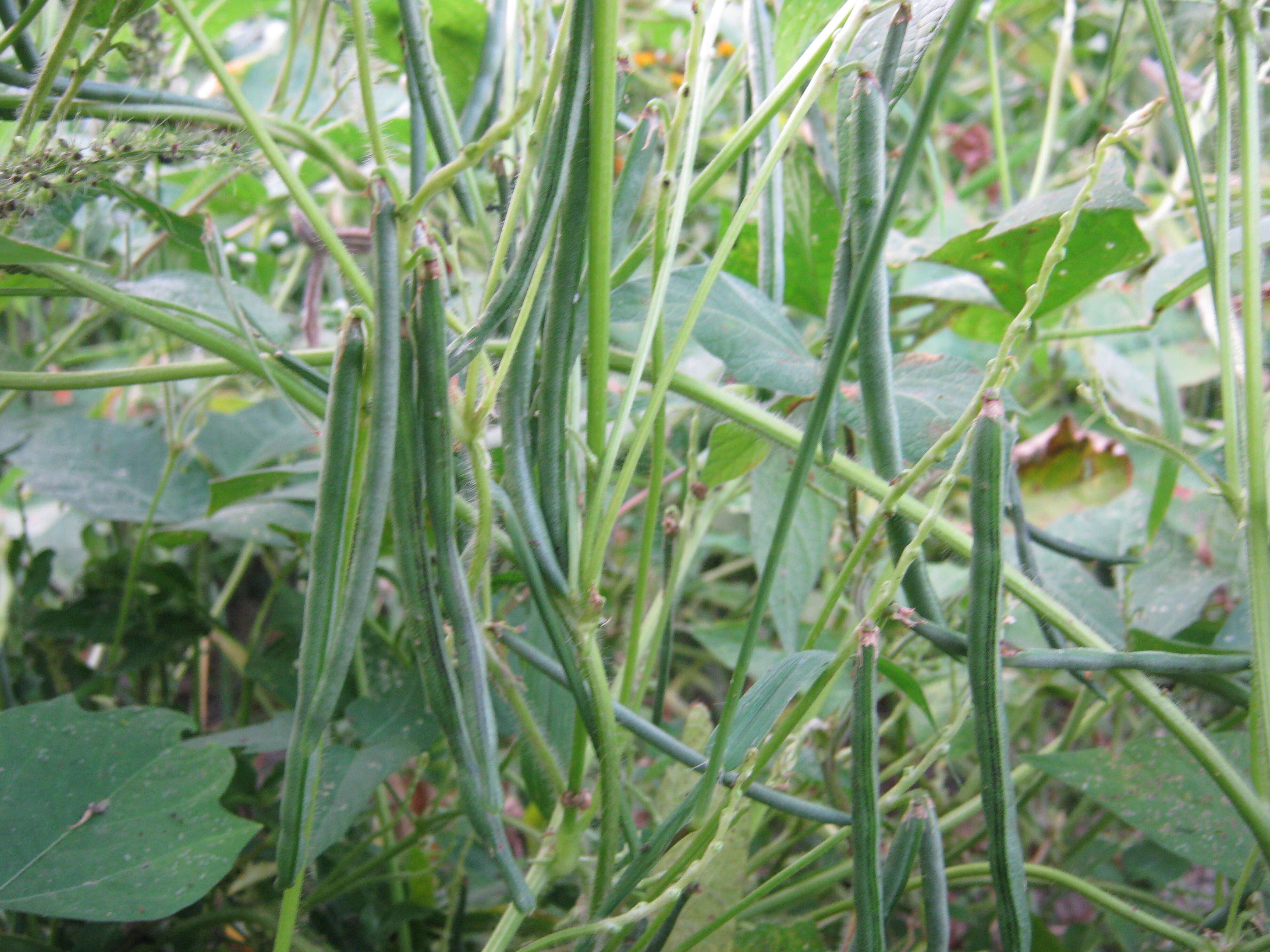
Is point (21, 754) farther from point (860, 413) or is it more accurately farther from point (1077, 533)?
point (1077, 533)

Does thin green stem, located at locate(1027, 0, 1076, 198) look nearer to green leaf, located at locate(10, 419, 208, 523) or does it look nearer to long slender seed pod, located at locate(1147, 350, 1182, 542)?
long slender seed pod, located at locate(1147, 350, 1182, 542)

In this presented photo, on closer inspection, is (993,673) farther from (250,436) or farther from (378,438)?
(250,436)

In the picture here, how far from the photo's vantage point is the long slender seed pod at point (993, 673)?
0.29 meters

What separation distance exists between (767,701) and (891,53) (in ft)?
0.87

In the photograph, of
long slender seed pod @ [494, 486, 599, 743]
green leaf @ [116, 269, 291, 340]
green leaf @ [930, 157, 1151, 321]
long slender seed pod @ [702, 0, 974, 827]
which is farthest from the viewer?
green leaf @ [116, 269, 291, 340]

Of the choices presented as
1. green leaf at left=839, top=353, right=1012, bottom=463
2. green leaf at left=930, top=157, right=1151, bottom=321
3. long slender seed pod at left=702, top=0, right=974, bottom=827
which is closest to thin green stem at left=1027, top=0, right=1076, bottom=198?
green leaf at left=930, top=157, right=1151, bottom=321

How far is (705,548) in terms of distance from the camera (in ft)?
2.55

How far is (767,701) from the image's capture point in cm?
33

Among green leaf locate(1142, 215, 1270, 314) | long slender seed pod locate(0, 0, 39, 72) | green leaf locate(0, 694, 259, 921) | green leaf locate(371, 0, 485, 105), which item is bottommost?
green leaf locate(0, 694, 259, 921)

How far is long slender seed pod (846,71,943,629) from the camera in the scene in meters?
0.33

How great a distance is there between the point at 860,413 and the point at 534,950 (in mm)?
280

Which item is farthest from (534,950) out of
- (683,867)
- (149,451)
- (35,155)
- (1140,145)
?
(1140,145)

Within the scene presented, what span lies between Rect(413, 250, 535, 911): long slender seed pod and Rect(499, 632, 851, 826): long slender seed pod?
20 mm

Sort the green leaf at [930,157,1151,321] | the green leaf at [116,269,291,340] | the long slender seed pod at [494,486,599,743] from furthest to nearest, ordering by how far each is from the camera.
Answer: the green leaf at [116,269,291,340], the green leaf at [930,157,1151,321], the long slender seed pod at [494,486,599,743]
